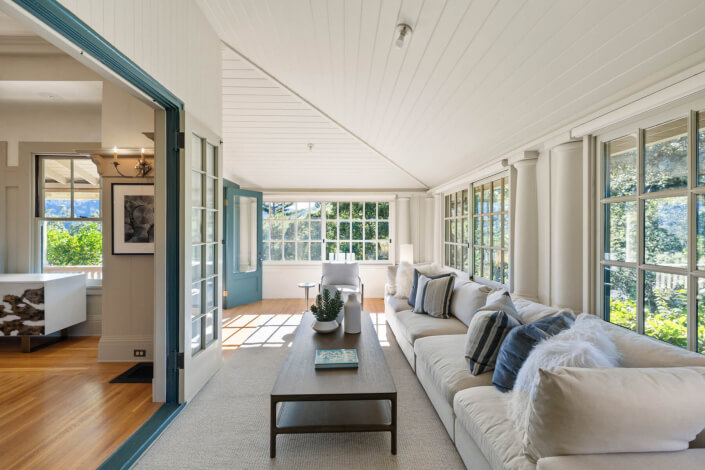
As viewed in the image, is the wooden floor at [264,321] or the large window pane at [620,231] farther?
the wooden floor at [264,321]

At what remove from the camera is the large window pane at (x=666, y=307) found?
166 centimetres

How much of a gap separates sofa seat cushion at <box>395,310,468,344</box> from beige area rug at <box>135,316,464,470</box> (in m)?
0.44

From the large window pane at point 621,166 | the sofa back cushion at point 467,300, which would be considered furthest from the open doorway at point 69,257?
the large window pane at point 621,166

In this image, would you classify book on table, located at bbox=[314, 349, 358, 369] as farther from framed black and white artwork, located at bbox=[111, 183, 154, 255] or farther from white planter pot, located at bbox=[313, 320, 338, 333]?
framed black and white artwork, located at bbox=[111, 183, 154, 255]

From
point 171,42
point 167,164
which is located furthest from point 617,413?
point 171,42

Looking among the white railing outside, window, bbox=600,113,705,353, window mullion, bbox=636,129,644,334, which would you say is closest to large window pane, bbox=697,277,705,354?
window, bbox=600,113,705,353

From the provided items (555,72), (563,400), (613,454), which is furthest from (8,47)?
(613,454)

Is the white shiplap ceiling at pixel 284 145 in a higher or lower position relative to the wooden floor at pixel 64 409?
higher

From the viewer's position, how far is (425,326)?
10.3ft

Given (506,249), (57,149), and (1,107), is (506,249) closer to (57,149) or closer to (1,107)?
(57,149)

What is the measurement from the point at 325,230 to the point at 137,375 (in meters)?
4.19

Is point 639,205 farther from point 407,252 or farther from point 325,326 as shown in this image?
point 407,252

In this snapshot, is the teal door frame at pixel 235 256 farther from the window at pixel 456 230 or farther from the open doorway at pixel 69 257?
the window at pixel 456 230

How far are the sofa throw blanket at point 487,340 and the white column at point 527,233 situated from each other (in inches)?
33.5
